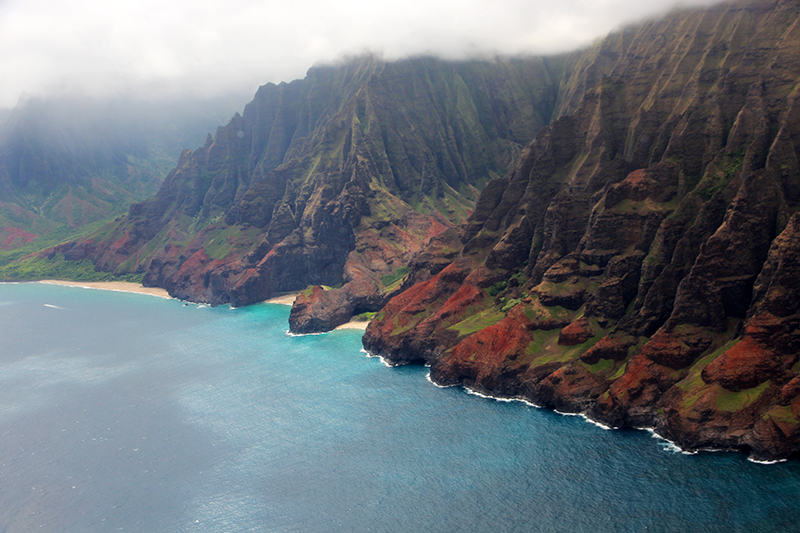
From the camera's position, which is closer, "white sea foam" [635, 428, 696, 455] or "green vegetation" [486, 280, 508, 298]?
"white sea foam" [635, 428, 696, 455]

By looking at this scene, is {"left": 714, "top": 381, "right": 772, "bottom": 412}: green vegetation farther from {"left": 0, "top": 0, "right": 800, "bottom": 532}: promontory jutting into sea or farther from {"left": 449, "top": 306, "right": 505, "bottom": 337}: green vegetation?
{"left": 449, "top": 306, "right": 505, "bottom": 337}: green vegetation

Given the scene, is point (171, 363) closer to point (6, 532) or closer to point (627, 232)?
point (6, 532)

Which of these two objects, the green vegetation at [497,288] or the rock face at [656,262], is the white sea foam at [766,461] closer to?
the rock face at [656,262]

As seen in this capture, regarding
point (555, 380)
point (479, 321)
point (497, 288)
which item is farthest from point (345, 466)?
point (497, 288)

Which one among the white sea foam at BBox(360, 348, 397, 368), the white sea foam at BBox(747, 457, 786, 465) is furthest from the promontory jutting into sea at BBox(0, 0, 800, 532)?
the white sea foam at BBox(360, 348, 397, 368)


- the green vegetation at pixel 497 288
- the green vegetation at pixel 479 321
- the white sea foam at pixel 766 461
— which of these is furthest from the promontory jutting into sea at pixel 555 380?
the green vegetation at pixel 497 288

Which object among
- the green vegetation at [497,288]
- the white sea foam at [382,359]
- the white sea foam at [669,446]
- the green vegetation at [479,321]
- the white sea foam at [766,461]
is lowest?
the white sea foam at [382,359]
